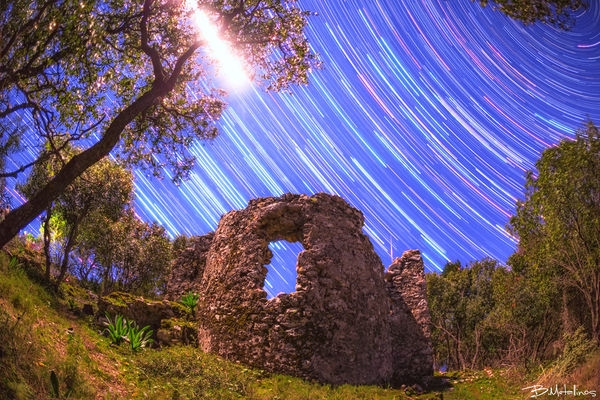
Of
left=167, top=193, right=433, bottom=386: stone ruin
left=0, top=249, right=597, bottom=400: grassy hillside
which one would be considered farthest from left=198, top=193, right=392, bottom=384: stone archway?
left=0, top=249, right=597, bottom=400: grassy hillside

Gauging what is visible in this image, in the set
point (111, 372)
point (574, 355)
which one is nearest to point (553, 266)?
point (574, 355)

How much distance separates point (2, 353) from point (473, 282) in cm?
3072

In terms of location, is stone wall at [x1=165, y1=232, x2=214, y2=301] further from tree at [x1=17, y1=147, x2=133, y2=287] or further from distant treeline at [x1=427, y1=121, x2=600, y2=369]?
distant treeline at [x1=427, y1=121, x2=600, y2=369]

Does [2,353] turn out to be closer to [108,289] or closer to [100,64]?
[100,64]

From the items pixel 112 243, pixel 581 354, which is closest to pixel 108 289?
pixel 112 243

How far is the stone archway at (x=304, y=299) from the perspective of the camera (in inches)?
436

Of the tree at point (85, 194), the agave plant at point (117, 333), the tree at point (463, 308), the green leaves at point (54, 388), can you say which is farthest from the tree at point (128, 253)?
the tree at point (463, 308)

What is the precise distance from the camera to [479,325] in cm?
2584

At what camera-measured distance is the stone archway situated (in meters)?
11.1

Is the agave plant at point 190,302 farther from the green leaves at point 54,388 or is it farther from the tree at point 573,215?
the tree at point 573,215

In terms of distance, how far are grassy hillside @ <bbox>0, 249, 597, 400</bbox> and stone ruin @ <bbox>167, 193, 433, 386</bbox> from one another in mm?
697

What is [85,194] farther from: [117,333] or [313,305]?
[313,305]

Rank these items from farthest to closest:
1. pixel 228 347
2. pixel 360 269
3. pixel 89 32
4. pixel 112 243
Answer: pixel 112 243, pixel 360 269, pixel 228 347, pixel 89 32

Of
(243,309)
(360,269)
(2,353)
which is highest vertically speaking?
(360,269)
